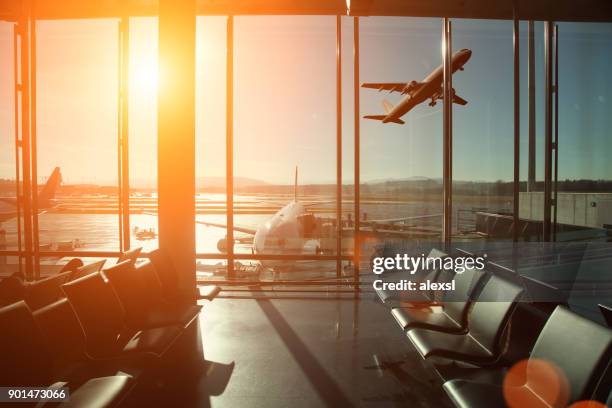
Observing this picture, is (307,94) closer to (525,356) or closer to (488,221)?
(488,221)

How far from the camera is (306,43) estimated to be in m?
5.05

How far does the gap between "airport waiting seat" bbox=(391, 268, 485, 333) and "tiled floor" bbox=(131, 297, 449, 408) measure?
0.36m

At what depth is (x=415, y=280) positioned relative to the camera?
3.66 meters

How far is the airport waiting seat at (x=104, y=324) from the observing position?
1.97m

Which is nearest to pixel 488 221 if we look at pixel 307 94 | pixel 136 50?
pixel 307 94

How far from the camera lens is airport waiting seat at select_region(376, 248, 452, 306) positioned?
3.22 metres

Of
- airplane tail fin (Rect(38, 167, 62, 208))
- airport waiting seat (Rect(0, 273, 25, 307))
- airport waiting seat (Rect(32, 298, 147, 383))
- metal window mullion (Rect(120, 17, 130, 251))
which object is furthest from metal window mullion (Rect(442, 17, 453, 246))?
airplane tail fin (Rect(38, 167, 62, 208))

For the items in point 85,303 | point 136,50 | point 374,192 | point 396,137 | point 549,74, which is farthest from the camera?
point 396,137

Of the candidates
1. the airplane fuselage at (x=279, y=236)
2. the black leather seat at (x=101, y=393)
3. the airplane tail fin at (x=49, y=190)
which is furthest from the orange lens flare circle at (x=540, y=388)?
the airplane tail fin at (x=49, y=190)

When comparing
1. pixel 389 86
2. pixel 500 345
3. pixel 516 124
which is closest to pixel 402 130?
pixel 516 124

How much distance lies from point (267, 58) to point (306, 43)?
572 millimetres

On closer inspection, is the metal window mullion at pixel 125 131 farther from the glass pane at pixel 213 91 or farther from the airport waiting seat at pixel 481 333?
the airport waiting seat at pixel 481 333

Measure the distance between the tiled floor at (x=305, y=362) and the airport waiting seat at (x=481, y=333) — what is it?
34 cm

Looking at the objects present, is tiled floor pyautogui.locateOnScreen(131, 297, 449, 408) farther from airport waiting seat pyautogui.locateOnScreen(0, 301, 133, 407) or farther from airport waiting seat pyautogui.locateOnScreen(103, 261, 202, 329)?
airport waiting seat pyautogui.locateOnScreen(0, 301, 133, 407)
